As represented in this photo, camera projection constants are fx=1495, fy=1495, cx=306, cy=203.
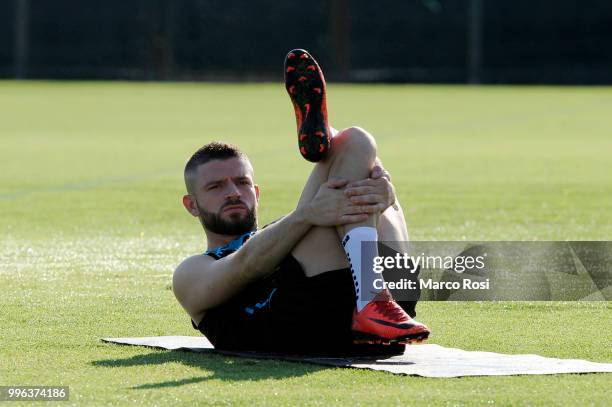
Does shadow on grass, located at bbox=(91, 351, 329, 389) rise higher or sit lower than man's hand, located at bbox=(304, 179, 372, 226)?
lower

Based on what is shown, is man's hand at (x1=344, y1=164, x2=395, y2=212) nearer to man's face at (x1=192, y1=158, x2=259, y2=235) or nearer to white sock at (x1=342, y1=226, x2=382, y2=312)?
white sock at (x1=342, y1=226, x2=382, y2=312)

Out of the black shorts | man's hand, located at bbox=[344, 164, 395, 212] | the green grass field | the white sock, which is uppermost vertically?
man's hand, located at bbox=[344, 164, 395, 212]

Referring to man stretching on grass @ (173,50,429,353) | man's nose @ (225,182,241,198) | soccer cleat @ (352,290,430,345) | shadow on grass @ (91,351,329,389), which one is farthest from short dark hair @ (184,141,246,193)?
soccer cleat @ (352,290,430,345)

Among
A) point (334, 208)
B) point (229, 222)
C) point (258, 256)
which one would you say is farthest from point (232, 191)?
point (334, 208)

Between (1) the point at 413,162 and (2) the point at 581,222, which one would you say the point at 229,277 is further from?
(1) the point at 413,162

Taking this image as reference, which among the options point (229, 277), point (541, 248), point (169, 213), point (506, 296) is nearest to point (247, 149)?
point (169, 213)

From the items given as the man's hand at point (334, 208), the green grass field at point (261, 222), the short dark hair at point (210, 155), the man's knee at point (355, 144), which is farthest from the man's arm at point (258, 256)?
the short dark hair at point (210, 155)

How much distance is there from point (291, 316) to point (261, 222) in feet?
19.9

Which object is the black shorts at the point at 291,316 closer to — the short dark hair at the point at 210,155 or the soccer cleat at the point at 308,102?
the soccer cleat at the point at 308,102

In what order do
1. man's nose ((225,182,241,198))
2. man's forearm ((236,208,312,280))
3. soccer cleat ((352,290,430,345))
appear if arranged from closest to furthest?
1. soccer cleat ((352,290,430,345))
2. man's forearm ((236,208,312,280))
3. man's nose ((225,182,241,198))

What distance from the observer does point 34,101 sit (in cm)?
3375

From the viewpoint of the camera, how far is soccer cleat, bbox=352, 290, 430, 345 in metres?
5.66

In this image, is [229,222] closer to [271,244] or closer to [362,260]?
[271,244]

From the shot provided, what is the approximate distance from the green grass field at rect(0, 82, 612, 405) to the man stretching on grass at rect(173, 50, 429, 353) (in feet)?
0.73
